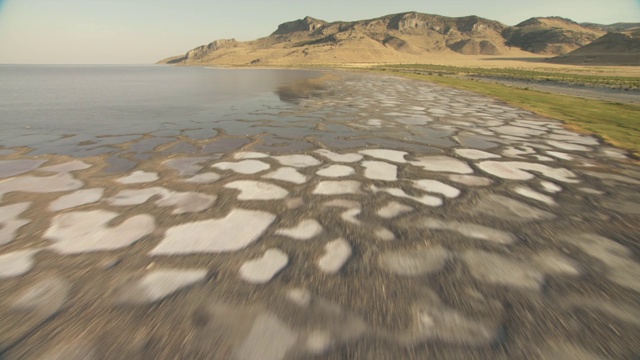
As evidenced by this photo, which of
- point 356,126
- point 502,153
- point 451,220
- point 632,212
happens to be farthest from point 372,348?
point 356,126

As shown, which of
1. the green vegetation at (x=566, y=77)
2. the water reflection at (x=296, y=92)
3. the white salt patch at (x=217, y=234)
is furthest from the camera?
the green vegetation at (x=566, y=77)

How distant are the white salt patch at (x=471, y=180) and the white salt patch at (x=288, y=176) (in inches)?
47.3

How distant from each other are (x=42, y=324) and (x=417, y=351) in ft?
4.01

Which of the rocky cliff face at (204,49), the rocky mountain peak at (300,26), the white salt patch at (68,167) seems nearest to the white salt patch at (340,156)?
the white salt patch at (68,167)

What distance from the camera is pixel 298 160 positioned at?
275 centimetres

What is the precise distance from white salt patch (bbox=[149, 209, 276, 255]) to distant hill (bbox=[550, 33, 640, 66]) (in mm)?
59359

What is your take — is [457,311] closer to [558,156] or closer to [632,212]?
[632,212]

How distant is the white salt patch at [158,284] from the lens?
3.58ft

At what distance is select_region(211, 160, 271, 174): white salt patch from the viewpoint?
2467mm

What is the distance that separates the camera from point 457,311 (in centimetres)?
104

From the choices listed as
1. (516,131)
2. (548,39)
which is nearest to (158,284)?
(516,131)

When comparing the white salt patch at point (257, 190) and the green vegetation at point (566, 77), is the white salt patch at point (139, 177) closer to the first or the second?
the white salt patch at point (257, 190)

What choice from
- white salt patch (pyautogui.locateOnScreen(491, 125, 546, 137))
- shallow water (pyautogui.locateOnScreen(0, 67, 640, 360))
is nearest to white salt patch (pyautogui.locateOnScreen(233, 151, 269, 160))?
shallow water (pyautogui.locateOnScreen(0, 67, 640, 360))

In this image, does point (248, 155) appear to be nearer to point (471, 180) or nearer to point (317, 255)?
point (317, 255)
